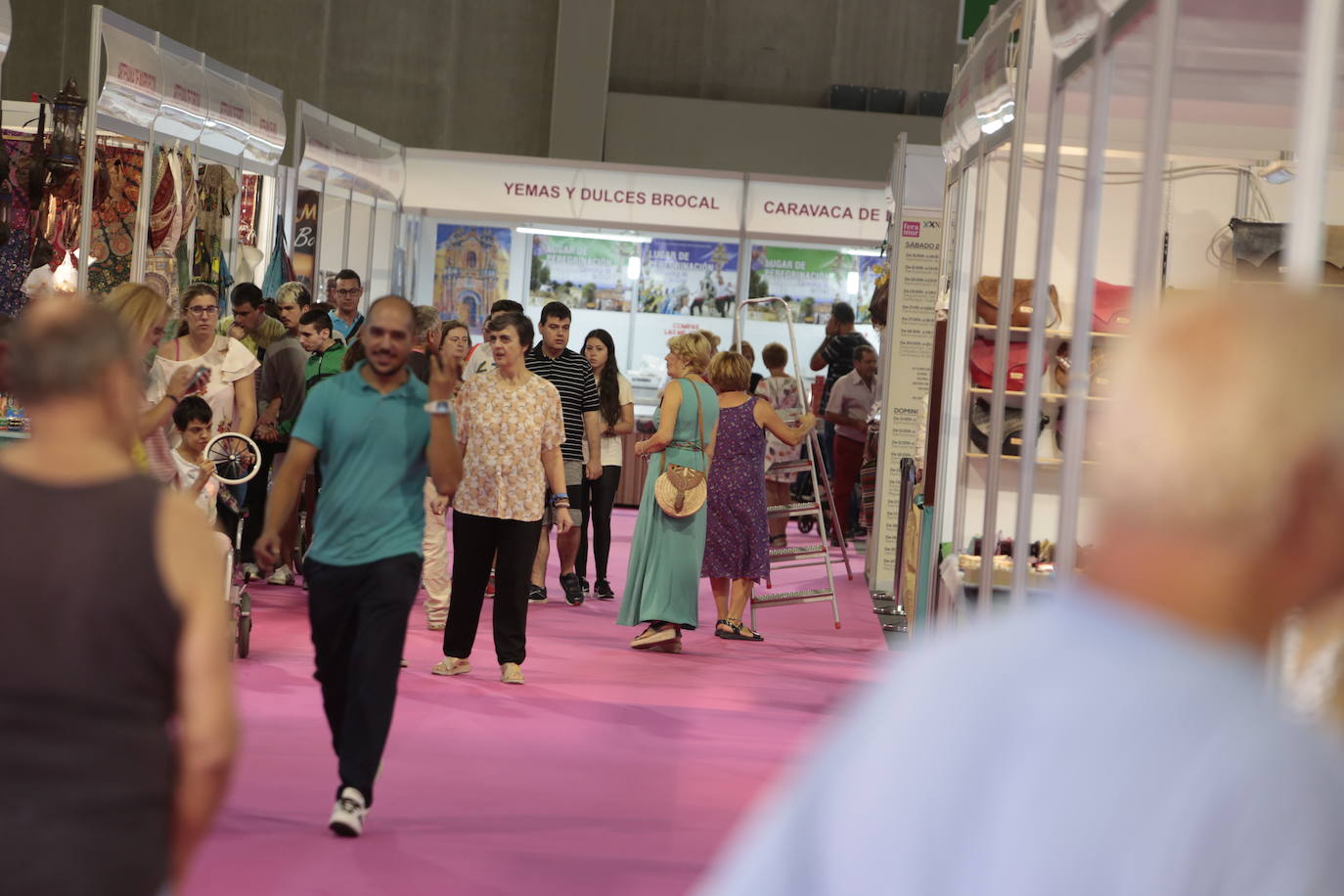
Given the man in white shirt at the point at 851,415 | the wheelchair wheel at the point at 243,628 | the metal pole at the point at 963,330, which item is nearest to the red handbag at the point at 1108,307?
the metal pole at the point at 963,330

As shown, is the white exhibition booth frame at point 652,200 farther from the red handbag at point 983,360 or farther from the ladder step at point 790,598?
the red handbag at point 983,360

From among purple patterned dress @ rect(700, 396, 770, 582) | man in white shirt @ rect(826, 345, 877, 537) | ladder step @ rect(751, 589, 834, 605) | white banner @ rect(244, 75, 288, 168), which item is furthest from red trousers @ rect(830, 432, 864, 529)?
white banner @ rect(244, 75, 288, 168)

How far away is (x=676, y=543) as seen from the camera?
8172 mm

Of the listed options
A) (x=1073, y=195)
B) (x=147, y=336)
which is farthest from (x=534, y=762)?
(x=1073, y=195)

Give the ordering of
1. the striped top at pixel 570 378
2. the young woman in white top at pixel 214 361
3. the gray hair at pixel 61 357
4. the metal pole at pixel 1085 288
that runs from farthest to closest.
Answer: the striped top at pixel 570 378 < the young woman in white top at pixel 214 361 < the metal pole at pixel 1085 288 < the gray hair at pixel 61 357

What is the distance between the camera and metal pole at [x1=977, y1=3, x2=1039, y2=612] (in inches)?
203

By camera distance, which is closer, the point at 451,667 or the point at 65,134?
the point at 451,667

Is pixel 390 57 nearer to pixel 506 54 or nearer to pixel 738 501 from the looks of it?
pixel 506 54

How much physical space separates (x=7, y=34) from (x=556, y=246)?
9645 millimetres

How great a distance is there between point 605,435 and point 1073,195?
3.43 metres

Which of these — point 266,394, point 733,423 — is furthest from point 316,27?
point 733,423

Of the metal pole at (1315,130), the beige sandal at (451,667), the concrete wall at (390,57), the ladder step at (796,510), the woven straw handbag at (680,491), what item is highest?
the concrete wall at (390,57)

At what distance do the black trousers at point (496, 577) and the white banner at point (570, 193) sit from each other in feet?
29.6

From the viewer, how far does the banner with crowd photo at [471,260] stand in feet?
53.3
